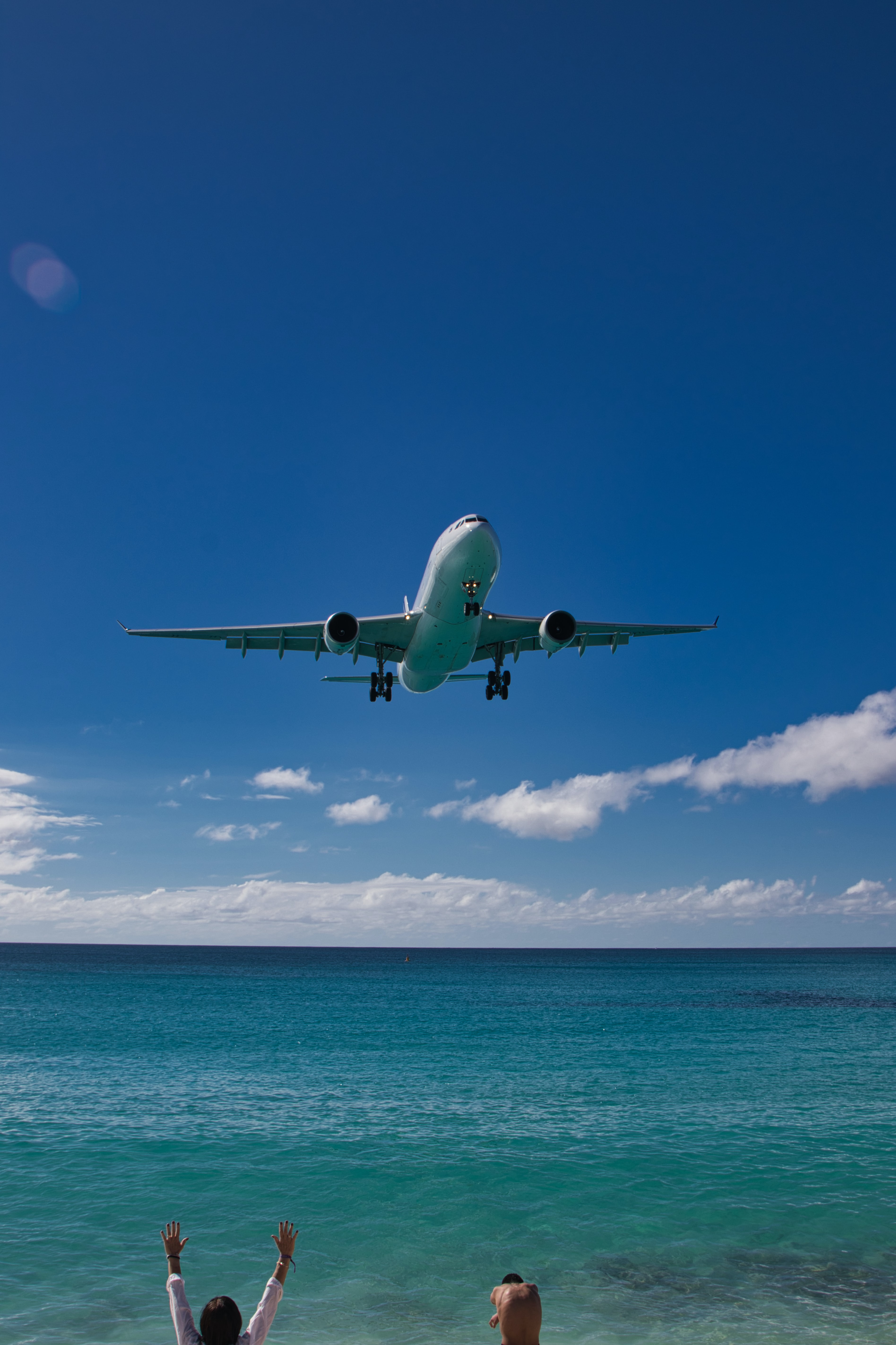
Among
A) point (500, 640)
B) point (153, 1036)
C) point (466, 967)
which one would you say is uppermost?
point (500, 640)

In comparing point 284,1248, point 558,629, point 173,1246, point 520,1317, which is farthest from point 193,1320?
point 558,629

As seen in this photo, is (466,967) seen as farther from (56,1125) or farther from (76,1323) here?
(76,1323)

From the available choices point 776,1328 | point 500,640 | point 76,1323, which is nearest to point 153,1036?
point 500,640

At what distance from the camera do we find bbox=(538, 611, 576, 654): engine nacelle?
81.4ft

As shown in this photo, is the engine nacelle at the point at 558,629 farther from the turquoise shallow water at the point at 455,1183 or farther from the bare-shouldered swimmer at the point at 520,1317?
the bare-shouldered swimmer at the point at 520,1317

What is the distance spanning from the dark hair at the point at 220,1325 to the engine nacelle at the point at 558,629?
20.9 metres

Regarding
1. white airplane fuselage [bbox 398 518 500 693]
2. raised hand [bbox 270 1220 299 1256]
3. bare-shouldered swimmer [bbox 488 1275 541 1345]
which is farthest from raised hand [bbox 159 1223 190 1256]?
white airplane fuselage [bbox 398 518 500 693]

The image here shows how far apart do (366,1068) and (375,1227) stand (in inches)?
805

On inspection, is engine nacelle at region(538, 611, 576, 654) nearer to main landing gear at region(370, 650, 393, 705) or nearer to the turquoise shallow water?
main landing gear at region(370, 650, 393, 705)

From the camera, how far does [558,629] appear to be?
2480 cm

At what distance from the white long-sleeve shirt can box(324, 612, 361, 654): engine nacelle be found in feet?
65.7

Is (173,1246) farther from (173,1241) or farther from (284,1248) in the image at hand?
(284,1248)

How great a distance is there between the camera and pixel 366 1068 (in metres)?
37.9

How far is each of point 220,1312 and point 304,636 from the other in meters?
25.3
